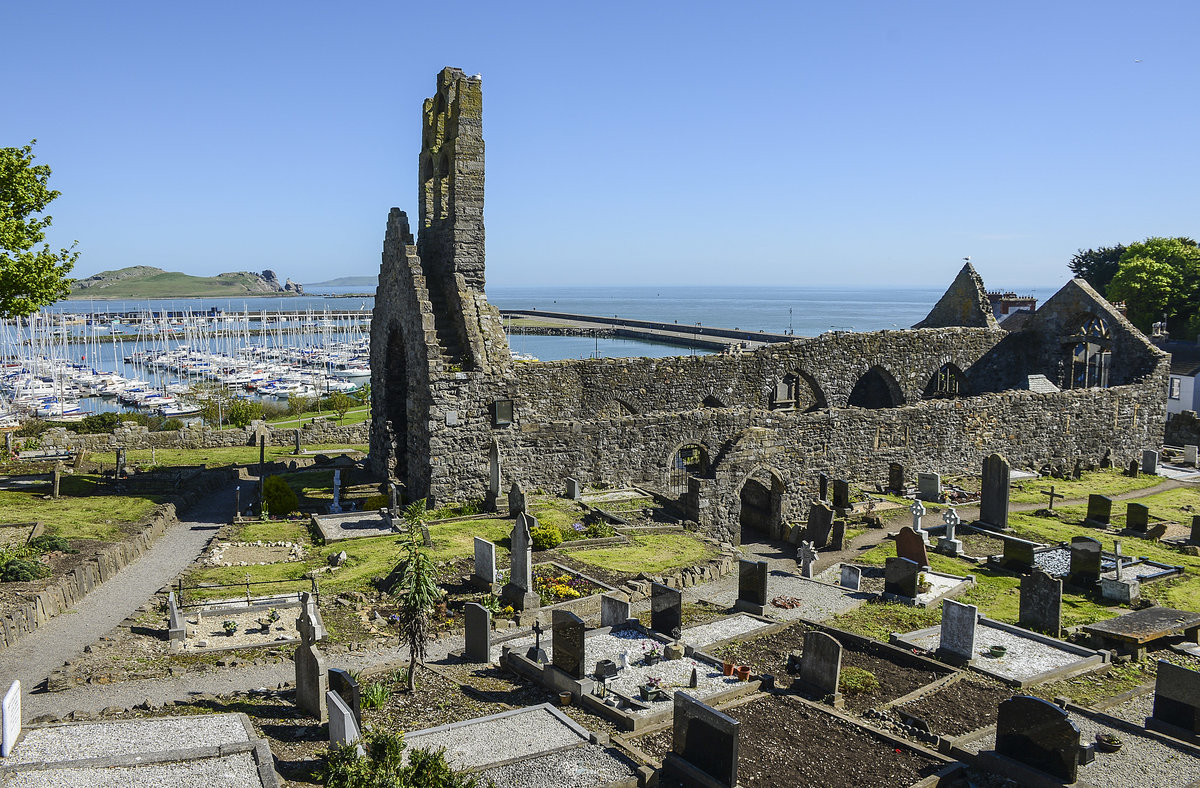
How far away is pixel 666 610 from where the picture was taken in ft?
51.9

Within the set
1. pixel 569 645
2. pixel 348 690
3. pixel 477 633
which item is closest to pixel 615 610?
pixel 477 633

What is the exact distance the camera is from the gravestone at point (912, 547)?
66.2ft

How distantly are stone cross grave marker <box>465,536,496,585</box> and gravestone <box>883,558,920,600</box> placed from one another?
802 cm

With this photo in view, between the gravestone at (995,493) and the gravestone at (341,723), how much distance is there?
60.5 feet

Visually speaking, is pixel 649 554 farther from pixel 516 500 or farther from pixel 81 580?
pixel 81 580

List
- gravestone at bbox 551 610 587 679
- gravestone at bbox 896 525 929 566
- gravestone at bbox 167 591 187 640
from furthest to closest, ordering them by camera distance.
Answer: gravestone at bbox 896 525 929 566 < gravestone at bbox 167 591 187 640 < gravestone at bbox 551 610 587 679

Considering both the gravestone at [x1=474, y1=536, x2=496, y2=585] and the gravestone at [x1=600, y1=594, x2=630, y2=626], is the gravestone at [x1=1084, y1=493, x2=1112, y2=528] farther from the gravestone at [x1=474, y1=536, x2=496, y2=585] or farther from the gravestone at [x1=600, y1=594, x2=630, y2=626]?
the gravestone at [x1=474, y1=536, x2=496, y2=585]

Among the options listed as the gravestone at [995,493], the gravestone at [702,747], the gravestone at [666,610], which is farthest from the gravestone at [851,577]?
the gravestone at [702,747]

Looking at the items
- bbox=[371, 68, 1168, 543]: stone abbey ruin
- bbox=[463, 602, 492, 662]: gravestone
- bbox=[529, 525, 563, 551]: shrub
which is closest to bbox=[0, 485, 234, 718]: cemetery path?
bbox=[463, 602, 492, 662]: gravestone

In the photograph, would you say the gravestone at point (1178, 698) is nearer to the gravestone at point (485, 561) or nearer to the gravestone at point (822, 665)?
the gravestone at point (822, 665)

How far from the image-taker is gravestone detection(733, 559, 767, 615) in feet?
56.6

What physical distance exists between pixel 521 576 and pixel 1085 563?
11705 mm

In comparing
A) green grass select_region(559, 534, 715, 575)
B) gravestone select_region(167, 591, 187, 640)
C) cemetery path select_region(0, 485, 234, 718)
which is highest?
gravestone select_region(167, 591, 187, 640)

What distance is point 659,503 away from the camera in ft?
83.6
